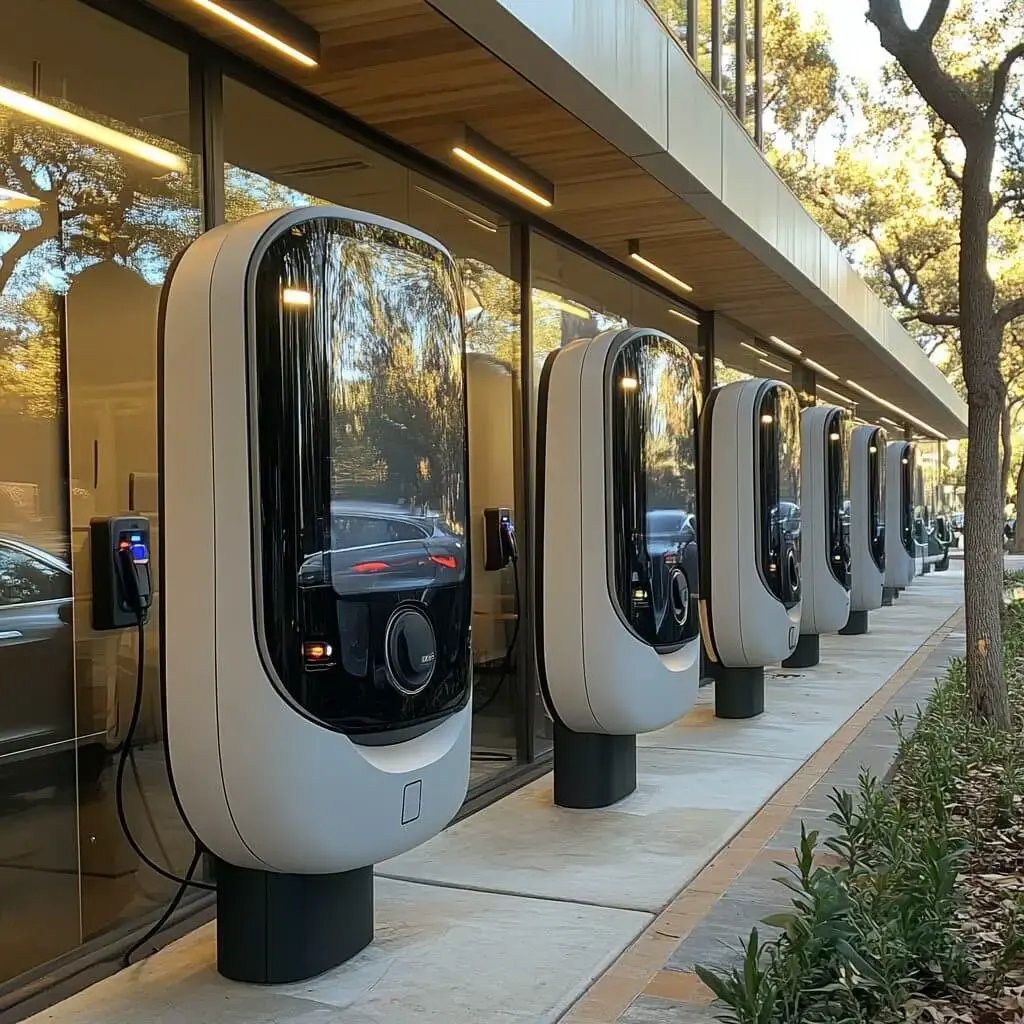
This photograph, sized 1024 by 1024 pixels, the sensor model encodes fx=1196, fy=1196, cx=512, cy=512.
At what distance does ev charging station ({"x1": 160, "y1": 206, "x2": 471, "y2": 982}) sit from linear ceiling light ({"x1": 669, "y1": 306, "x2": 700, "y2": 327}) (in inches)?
251

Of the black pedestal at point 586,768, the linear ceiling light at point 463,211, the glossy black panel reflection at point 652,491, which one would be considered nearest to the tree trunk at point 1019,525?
the linear ceiling light at point 463,211

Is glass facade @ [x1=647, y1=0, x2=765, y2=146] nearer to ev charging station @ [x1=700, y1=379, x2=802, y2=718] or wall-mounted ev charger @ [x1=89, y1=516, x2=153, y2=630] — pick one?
ev charging station @ [x1=700, y1=379, x2=802, y2=718]

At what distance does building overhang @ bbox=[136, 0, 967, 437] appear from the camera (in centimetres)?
454

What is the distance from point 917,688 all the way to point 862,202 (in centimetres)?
1877

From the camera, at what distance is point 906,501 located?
1569 cm

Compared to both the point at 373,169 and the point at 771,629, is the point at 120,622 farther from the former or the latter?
the point at 771,629

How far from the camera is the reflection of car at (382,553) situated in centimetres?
346

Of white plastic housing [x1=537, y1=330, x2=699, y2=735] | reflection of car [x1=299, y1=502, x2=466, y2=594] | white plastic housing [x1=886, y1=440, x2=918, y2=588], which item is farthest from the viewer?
white plastic housing [x1=886, y1=440, x2=918, y2=588]

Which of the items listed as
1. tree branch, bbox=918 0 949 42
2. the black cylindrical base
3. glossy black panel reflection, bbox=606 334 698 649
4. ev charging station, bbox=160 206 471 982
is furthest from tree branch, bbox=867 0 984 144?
the black cylindrical base

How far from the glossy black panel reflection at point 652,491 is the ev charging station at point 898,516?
960cm

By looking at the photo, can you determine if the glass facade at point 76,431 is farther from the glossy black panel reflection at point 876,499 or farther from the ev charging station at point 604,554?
the glossy black panel reflection at point 876,499

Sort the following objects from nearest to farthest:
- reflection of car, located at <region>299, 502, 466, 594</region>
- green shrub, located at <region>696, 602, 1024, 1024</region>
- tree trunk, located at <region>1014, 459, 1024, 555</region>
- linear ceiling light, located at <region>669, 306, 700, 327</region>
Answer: green shrub, located at <region>696, 602, 1024, 1024</region>, reflection of car, located at <region>299, 502, 466, 594</region>, linear ceiling light, located at <region>669, 306, 700, 327</region>, tree trunk, located at <region>1014, 459, 1024, 555</region>

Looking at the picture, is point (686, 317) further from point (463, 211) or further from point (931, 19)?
point (463, 211)

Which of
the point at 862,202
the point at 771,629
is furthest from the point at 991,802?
the point at 862,202
